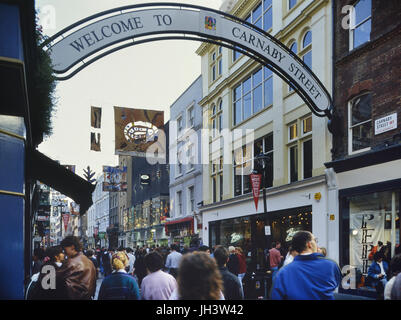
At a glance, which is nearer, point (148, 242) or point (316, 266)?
point (316, 266)

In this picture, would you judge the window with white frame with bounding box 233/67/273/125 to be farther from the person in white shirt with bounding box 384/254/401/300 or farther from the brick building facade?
the person in white shirt with bounding box 384/254/401/300

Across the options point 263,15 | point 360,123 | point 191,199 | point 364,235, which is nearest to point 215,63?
point 263,15

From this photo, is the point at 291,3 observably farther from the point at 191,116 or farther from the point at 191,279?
the point at 191,279

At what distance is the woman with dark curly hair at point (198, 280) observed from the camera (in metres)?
3.13

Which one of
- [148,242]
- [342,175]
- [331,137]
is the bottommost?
[148,242]

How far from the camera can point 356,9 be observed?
50.5 feet

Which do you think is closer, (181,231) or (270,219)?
(270,219)

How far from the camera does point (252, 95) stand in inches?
926

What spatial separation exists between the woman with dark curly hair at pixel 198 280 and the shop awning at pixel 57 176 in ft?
19.6

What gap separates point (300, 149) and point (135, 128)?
22.5 ft

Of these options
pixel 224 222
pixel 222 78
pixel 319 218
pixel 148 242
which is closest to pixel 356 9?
pixel 319 218

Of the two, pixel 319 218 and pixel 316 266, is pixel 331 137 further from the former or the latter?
pixel 316 266

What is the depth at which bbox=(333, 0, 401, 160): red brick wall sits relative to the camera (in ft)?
43.8
